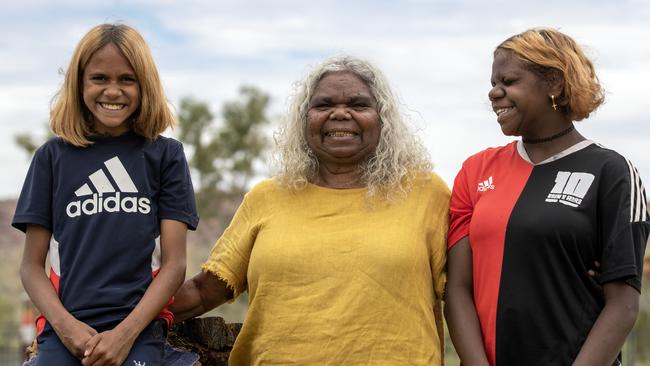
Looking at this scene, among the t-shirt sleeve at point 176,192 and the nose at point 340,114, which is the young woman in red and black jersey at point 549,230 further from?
the t-shirt sleeve at point 176,192

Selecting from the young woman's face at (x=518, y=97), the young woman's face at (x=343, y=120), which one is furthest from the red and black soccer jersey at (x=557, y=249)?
the young woman's face at (x=343, y=120)

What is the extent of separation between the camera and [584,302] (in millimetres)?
3637

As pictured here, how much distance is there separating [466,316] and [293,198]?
852mm

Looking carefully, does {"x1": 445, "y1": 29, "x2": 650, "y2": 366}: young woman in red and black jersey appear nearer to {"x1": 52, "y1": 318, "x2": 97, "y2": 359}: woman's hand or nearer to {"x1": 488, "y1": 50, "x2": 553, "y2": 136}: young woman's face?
{"x1": 488, "y1": 50, "x2": 553, "y2": 136}: young woman's face

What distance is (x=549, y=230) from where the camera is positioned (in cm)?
360

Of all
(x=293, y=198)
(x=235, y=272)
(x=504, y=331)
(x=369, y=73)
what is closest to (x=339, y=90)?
(x=369, y=73)

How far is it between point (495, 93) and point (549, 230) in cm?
55

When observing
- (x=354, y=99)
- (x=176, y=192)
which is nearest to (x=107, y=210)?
(x=176, y=192)

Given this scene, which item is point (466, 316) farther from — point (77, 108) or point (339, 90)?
point (77, 108)

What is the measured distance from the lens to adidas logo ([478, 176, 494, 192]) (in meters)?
3.85

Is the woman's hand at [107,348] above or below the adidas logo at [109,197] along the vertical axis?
below

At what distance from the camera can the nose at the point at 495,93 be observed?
3777 mm

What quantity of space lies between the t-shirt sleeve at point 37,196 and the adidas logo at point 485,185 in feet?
5.26

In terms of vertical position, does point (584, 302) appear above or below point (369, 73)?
below
